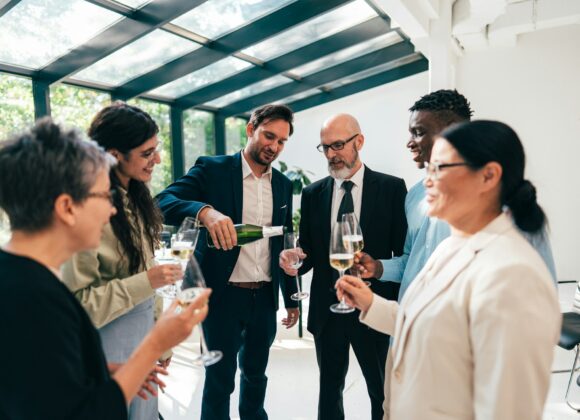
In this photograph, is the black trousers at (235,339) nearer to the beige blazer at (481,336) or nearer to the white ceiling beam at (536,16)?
the beige blazer at (481,336)

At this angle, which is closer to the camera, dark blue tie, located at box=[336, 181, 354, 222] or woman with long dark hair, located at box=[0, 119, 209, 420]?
woman with long dark hair, located at box=[0, 119, 209, 420]

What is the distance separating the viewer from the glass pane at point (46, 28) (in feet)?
11.1

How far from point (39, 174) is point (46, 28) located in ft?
11.0

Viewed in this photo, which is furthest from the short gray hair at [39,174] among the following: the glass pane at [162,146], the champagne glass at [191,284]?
the glass pane at [162,146]

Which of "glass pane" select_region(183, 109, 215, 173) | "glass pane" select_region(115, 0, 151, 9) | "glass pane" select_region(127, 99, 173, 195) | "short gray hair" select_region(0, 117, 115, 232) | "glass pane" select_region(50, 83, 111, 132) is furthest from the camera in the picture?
"glass pane" select_region(183, 109, 215, 173)

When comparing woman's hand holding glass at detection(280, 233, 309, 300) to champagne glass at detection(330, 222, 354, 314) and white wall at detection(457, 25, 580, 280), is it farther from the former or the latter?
white wall at detection(457, 25, 580, 280)

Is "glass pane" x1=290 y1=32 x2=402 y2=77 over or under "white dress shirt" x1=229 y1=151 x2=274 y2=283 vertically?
over

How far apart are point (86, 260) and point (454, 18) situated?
537cm

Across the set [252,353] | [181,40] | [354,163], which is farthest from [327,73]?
[252,353]

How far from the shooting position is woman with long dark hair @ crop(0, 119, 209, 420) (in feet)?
2.81

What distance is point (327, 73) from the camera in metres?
7.12

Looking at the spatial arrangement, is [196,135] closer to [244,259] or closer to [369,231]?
[244,259]

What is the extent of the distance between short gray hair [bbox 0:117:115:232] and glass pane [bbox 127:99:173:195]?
522cm

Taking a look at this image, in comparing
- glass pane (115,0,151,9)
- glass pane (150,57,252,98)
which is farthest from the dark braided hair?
glass pane (150,57,252,98)
